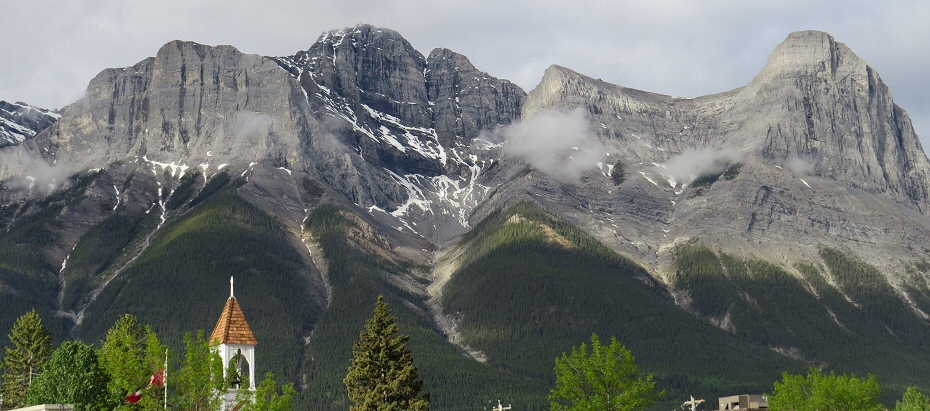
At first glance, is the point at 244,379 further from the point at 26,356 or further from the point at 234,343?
the point at 26,356

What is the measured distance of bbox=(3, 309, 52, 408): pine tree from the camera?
4643 inches

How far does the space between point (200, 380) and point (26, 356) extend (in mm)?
47256

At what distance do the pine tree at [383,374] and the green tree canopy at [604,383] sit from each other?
9464mm

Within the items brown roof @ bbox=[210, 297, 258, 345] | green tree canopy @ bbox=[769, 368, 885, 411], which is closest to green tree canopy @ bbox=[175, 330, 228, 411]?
brown roof @ bbox=[210, 297, 258, 345]

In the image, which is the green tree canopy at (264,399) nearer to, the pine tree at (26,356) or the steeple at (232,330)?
the steeple at (232,330)

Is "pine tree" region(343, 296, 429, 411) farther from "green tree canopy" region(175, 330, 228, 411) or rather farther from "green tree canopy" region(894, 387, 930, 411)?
"green tree canopy" region(894, 387, 930, 411)

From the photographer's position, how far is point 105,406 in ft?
288

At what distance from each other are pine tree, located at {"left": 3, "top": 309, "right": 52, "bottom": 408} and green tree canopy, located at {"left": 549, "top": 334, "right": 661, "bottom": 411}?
49872 millimetres

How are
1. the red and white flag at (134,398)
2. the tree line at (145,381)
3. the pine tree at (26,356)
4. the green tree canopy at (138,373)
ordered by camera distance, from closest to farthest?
the tree line at (145,381) < the green tree canopy at (138,373) < the red and white flag at (134,398) < the pine tree at (26,356)

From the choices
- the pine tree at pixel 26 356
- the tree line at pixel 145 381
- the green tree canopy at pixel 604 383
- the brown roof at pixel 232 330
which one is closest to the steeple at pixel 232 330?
the brown roof at pixel 232 330

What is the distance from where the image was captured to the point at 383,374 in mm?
89375

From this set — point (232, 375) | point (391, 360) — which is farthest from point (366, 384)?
point (232, 375)

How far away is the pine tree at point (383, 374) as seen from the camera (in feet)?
289

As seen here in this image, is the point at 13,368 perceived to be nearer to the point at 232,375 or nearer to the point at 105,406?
the point at 105,406
